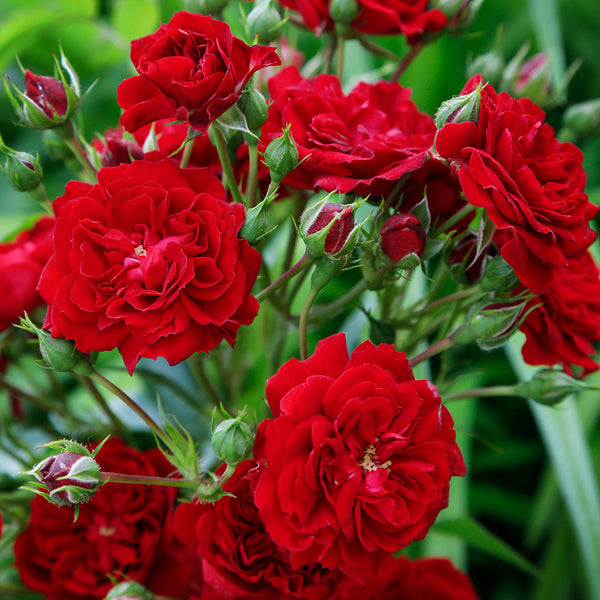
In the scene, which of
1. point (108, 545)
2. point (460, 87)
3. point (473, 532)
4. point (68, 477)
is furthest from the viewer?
point (460, 87)

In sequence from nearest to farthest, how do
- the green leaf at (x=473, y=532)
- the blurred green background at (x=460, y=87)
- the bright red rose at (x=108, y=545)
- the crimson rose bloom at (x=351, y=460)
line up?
the crimson rose bloom at (x=351, y=460)
the bright red rose at (x=108, y=545)
the green leaf at (x=473, y=532)
the blurred green background at (x=460, y=87)

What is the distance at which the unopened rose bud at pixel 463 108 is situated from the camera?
0.99 ft

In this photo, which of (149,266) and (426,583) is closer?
(149,266)

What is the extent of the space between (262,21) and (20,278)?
22cm

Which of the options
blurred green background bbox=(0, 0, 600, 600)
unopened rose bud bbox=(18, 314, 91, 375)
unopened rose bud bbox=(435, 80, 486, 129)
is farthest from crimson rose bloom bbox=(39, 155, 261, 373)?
blurred green background bbox=(0, 0, 600, 600)

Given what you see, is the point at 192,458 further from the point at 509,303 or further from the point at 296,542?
the point at 509,303

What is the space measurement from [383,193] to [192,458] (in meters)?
0.17

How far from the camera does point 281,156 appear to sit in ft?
1.04

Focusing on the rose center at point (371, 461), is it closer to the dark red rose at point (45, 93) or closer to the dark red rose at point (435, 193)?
the dark red rose at point (435, 193)

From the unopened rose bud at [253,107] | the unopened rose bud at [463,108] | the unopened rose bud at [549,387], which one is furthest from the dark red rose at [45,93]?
the unopened rose bud at [549,387]

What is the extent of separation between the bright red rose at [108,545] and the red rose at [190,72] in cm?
20

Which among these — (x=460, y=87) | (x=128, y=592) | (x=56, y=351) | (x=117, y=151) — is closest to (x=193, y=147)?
(x=117, y=151)

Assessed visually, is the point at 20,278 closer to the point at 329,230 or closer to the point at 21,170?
the point at 21,170

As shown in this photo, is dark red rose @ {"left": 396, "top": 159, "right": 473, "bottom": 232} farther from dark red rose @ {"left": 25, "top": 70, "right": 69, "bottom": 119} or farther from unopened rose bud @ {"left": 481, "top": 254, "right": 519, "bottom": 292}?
dark red rose @ {"left": 25, "top": 70, "right": 69, "bottom": 119}
